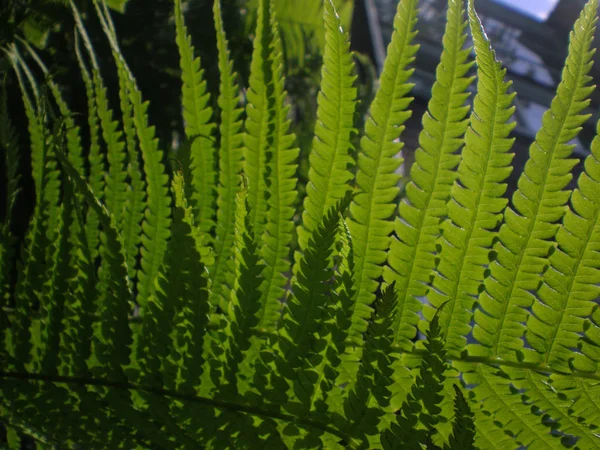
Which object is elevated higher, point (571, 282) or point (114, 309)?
point (571, 282)

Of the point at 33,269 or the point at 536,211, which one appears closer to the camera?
the point at 536,211

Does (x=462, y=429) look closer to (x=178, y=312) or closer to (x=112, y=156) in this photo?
(x=178, y=312)

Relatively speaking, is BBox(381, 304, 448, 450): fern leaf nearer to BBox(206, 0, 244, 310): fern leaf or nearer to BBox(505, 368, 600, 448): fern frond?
BBox(505, 368, 600, 448): fern frond

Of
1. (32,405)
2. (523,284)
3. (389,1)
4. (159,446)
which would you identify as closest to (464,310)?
(523,284)

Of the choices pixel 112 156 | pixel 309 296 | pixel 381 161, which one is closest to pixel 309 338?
pixel 309 296

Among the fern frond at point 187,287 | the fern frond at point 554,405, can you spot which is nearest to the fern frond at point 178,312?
the fern frond at point 187,287
